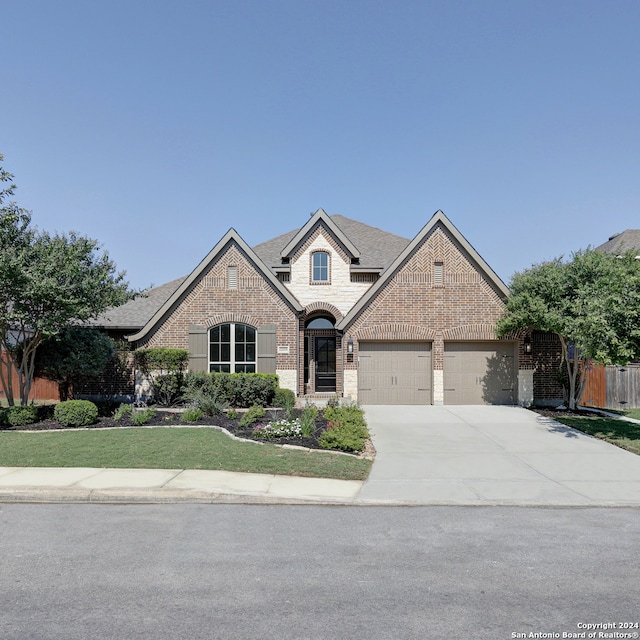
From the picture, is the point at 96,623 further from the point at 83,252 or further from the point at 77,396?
the point at 77,396

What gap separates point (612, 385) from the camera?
19.5 meters

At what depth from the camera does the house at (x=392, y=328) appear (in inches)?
717

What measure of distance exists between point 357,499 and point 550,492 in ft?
10.7

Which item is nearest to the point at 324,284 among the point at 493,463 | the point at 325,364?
the point at 325,364

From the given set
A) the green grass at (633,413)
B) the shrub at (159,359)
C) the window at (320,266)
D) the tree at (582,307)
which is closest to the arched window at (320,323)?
Result: the window at (320,266)

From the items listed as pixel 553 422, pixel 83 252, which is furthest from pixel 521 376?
pixel 83 252

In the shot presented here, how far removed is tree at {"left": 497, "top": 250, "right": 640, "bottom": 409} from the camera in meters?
12.0

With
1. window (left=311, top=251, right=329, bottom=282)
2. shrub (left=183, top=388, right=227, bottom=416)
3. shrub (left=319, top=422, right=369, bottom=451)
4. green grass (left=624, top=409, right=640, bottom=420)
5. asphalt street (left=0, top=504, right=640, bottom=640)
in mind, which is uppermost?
window (left=311, top=251, right=329, bottom=282)

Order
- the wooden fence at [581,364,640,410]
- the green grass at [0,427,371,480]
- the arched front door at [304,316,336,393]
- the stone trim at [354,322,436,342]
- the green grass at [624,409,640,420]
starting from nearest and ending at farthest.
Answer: the green grass at [0,427,371,480]
the green grass at [624,409,640,420]
the stone trim at [354,322,436,342]
the wooden fence at [581,364,640,410]
the arched front door at [304,316,336,393]

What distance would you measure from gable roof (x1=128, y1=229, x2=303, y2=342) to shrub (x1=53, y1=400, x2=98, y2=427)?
4.86 metres

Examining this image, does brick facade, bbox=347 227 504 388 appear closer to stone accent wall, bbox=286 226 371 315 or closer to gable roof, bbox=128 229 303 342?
stone accent wall, bbox=286 226 371 315

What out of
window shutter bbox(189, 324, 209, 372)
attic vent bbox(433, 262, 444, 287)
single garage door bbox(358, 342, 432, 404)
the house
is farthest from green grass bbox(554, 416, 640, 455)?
window shutter bbox(189, 324, 209, 372)

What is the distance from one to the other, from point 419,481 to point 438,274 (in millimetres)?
10985

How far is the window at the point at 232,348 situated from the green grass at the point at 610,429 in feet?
34.3
